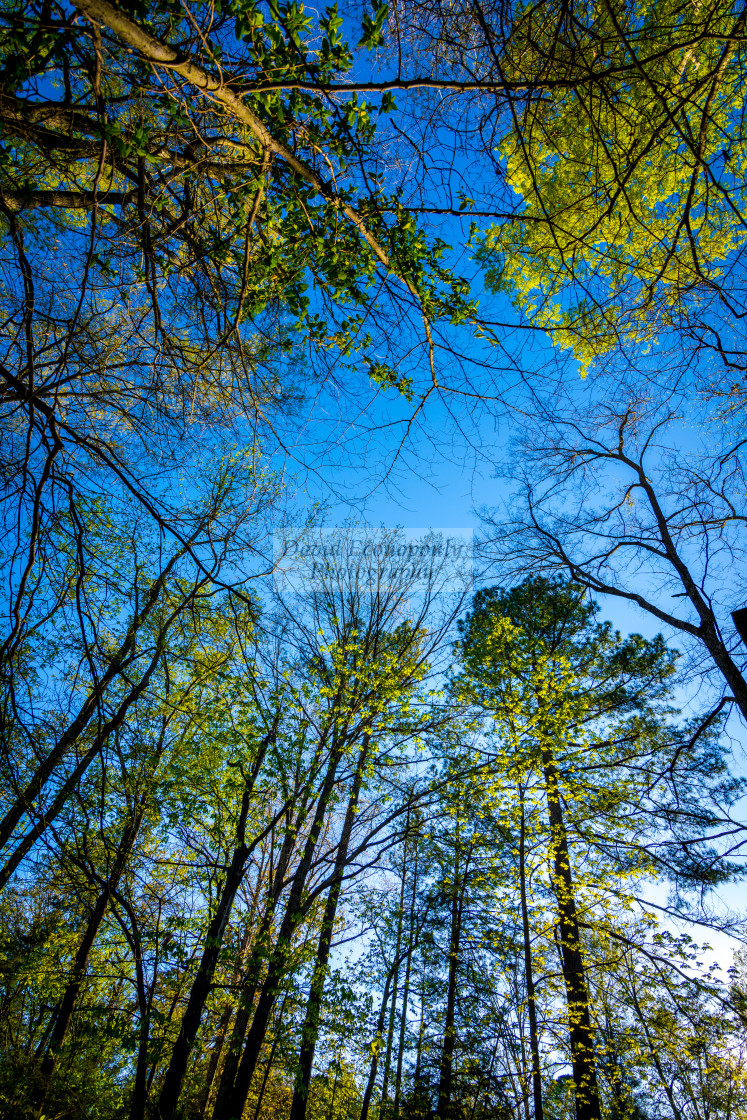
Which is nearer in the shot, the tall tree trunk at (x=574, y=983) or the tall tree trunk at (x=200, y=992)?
the tall tree trunk at (x=200, y=992)

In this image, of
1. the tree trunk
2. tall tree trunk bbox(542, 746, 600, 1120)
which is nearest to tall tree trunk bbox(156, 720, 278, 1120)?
tall tree trunk bbox(542, 746, 600, 1120)

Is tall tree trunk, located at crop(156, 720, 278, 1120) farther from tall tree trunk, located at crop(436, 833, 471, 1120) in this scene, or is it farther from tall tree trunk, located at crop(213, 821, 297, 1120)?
tall tree trunk, located at crop(436, 833, 471, 1120)

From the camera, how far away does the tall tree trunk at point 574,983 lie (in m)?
6.54

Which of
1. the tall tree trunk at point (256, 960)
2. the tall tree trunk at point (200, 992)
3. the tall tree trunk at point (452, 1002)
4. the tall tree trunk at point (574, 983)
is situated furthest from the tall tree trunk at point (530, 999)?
the tall tree trunk at point (200, 992)

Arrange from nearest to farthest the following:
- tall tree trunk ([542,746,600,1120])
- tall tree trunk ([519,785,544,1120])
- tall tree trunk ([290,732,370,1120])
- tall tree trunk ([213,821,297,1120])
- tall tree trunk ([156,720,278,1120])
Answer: tall tree trunk ([156,720,278,1120]) → tall tree trunk ([213,821,297,1120]) → tall tree trunk ([290,732,370,1120]) → tall tree trunk ([519,785,544,1120]) → tall tree trunk ([542,746,600,1120])

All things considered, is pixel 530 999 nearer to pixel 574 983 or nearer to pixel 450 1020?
pixel 574 983

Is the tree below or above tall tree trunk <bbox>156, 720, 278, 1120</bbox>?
above

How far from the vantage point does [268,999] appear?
5.35 meters

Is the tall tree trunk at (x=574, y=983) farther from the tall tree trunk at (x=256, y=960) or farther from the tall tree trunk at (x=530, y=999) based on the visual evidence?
the tall tree trunk at (x=256, y=960)

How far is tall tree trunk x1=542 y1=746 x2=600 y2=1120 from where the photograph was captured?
654cm

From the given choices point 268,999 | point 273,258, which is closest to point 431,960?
point 268,999

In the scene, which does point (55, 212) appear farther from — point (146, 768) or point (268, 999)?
point (268, 999)

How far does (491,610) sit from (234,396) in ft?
32.6

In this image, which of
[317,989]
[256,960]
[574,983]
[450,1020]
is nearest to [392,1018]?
[450,1020]
